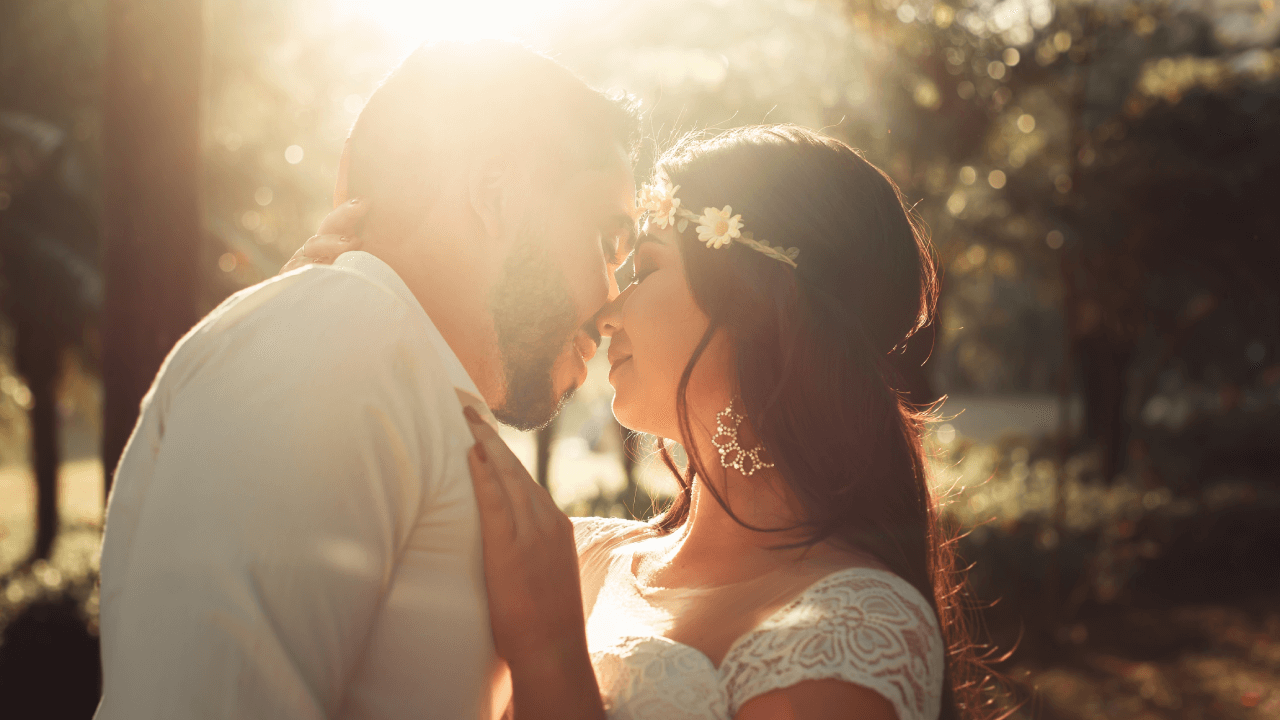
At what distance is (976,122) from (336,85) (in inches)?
431

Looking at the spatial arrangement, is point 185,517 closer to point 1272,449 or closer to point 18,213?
point 18,213

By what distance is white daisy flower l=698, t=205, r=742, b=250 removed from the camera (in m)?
2.86

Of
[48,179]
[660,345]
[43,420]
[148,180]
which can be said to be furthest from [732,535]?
[43,420]

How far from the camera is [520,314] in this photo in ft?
8.04

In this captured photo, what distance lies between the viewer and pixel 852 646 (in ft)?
7.11

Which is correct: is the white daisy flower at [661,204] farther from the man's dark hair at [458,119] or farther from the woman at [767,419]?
the man's dark hair at [458,119]

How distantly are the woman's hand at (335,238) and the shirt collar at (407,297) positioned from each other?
0.80 feet

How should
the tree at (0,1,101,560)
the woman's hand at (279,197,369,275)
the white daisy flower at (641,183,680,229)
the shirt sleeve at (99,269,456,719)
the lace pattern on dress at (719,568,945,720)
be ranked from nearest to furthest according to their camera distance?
the shirt sleeve at (99,269,456,719), the lace pattern on dress at (719,568,945,720), the woman's hand at (279,197,369,275), the white daisy flower at (641,183,680,229), the tree at (0,1,101,560)

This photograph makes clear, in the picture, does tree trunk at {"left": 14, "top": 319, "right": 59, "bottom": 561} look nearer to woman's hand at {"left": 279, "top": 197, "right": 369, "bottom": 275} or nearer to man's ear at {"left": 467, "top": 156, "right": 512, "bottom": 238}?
woman's hand at {"left": 279, "top": 197, "right": 369, "bottom": 275}

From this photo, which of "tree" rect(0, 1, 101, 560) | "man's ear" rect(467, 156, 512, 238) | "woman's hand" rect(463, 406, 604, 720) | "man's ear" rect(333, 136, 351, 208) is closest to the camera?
"woman's hand" rect(463, 406, 604, 720)

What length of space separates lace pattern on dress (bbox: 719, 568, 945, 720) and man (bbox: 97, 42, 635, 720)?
2.20ft

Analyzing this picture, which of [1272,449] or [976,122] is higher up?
[976,122]

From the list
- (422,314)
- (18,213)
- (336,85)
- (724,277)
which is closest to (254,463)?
(422,314)

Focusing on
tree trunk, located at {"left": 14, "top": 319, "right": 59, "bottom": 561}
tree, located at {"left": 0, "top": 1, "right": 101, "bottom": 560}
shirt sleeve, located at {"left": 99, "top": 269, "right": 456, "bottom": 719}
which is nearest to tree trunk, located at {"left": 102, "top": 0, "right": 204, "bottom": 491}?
shirt sleeve, located at {"left": 99, "top": 269, "right": 456, "bottom": 719}
